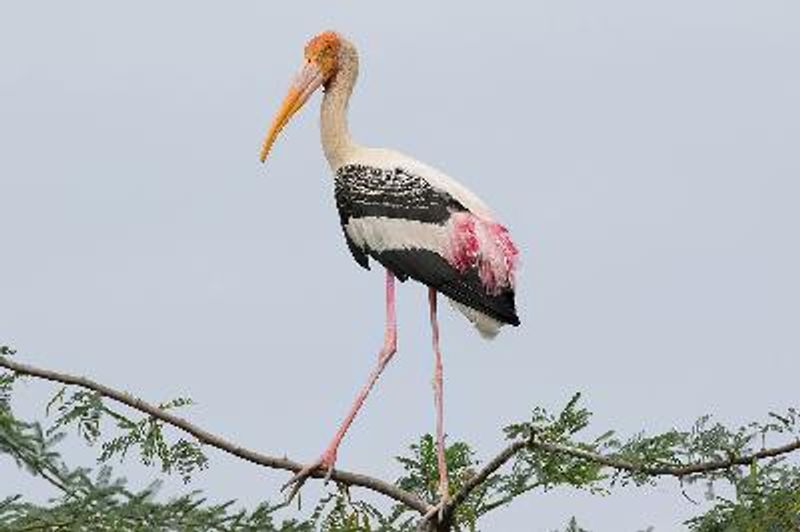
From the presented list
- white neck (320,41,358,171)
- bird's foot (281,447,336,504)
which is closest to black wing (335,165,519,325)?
white neck (320,41,358,171)

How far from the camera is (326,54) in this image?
9195mm

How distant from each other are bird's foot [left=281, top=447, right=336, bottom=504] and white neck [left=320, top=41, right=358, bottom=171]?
160 centimetres

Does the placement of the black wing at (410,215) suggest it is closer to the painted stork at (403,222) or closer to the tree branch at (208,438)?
the painted stork at (403,222)

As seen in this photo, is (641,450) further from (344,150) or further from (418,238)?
(344,150)

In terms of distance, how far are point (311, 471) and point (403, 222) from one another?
4.38 ft

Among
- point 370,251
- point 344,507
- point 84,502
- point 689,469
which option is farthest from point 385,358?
point 84,502

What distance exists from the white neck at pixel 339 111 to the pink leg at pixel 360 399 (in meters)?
0.71

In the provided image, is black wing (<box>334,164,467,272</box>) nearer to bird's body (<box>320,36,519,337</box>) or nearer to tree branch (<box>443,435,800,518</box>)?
bird's body (<box>320,36,519,337</box>)

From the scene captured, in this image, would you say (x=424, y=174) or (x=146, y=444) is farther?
(x=424, y=174)

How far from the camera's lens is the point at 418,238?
8.65 metres

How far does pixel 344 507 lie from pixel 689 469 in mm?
1480

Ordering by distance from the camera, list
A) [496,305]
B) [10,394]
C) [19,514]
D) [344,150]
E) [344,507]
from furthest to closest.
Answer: [344,150] < [496,305] < [344,507] < [10,394] < [19,514]

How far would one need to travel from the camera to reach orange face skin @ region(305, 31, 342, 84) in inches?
361

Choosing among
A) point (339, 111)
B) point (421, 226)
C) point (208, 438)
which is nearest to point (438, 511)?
point (208, 438)
